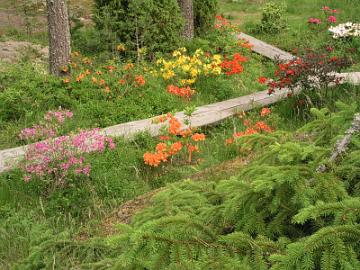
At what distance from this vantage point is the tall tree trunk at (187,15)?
11672 mm

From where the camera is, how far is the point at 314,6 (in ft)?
51.3

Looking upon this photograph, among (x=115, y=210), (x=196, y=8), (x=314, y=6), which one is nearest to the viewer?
(x=115, y=210)

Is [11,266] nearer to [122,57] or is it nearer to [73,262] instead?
[73,262]

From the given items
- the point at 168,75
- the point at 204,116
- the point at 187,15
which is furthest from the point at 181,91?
the point at 187,15

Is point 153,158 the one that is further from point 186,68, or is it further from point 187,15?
point 187,15

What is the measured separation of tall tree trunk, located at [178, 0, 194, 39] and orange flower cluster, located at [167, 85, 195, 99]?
355 cm

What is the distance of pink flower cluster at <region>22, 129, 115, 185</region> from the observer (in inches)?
199

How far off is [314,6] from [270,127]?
978 centimetres

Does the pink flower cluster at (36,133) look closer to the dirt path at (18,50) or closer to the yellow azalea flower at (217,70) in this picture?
the yellow azalea flower at (217,70)

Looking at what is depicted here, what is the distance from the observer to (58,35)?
→ 885 cm

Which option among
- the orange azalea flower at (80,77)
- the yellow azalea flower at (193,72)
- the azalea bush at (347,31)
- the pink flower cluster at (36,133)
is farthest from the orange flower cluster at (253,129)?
the azalea bush at (347,31)

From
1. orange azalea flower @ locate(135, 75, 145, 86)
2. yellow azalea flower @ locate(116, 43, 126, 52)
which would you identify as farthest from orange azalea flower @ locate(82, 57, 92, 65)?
orange azalea flower @ locate(135, 75, 145, 86)

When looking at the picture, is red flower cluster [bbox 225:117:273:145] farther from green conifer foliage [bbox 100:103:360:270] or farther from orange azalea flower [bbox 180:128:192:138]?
green conifer foliage [bbox 100:103:360:270]

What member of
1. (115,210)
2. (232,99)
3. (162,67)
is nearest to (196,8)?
(162,67)
